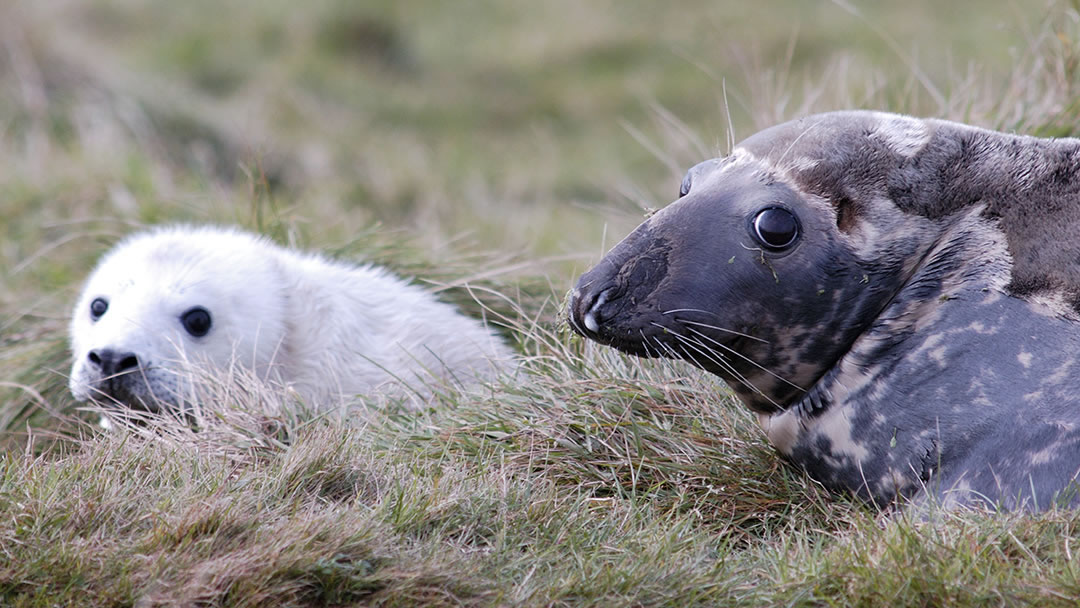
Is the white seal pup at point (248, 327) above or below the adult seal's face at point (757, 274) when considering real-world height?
below

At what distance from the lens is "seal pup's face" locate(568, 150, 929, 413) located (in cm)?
308

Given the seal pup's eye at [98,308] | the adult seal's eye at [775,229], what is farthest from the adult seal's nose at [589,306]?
the seal pup's eye at [98,308]

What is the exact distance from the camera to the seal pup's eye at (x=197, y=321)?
454 cm

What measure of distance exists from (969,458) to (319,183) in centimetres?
649

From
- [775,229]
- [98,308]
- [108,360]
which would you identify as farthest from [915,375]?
[98,308]

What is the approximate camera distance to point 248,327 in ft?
15.0

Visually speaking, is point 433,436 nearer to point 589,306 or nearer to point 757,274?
point 589,306

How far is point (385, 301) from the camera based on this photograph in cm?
488

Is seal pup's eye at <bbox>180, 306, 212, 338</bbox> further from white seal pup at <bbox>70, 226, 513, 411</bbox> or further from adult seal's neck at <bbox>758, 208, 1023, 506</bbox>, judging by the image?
adult seal's neck at <bbox>758, 208, 1023, 506</bbox>

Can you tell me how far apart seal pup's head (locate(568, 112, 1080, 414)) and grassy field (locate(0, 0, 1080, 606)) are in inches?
16.9

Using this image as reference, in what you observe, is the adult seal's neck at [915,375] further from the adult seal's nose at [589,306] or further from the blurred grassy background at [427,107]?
the blurred grassy background at [427,107]

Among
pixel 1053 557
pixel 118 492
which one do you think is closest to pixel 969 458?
pixel 1053 557

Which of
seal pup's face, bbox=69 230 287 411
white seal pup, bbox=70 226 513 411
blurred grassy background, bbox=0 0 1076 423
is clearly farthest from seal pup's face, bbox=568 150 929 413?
seal pup's face, bbox=69 230 287 411

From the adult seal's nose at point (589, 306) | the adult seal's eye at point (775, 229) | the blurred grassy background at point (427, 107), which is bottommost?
the blurred grassy background at point (427, 107)
